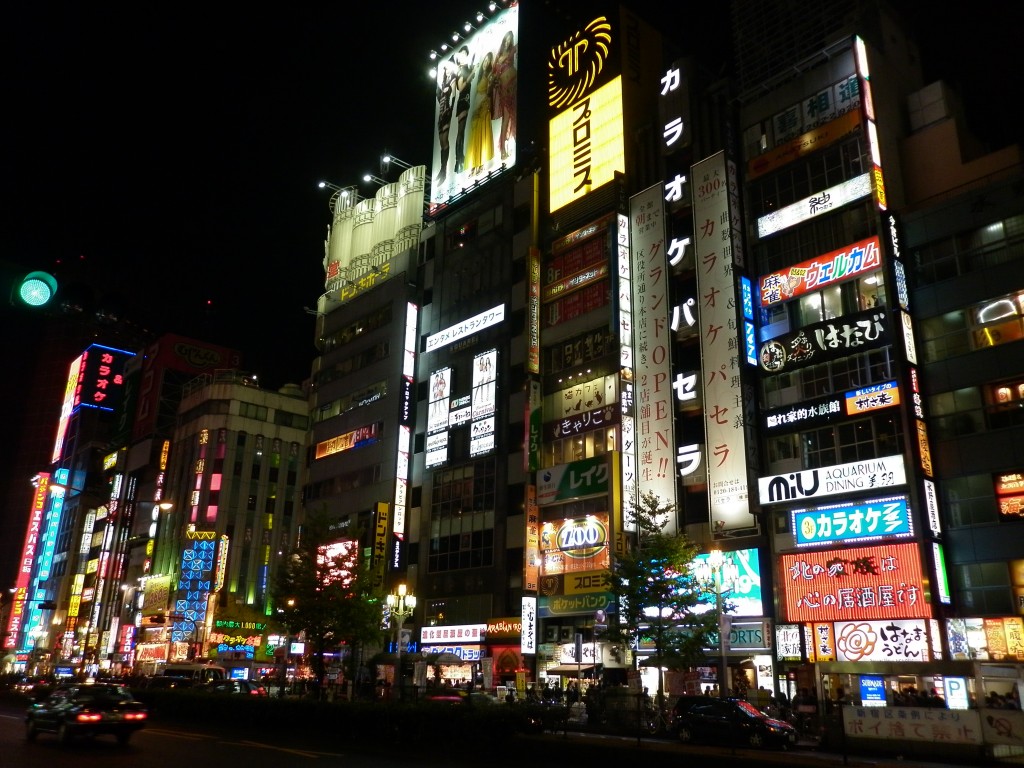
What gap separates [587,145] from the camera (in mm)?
56031

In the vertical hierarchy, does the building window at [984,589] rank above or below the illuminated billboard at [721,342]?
below

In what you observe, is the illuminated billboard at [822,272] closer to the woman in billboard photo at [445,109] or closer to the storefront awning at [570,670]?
the storefront awning at [570,670]

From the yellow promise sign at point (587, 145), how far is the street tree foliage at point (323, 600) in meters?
27.9

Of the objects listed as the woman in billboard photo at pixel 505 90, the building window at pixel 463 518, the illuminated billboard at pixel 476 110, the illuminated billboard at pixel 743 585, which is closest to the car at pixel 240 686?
the building window at pixel 463 518

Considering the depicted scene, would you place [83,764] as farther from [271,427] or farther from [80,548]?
[80,548]

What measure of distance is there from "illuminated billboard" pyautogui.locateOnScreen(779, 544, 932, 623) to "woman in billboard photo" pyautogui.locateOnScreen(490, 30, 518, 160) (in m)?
39.5

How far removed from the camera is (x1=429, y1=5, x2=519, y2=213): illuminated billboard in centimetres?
6562

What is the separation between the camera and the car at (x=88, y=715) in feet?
74.2

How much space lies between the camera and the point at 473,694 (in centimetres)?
3081

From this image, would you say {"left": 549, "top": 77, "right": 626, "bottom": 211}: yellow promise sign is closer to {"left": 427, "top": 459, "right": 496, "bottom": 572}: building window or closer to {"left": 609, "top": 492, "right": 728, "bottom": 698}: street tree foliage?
{"left": 427, "top": 459, "right": 496, "bottom": 572}: building window

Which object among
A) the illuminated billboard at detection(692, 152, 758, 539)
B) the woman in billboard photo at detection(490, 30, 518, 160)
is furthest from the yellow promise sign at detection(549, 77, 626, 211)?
the illuminated billboard at detection(692, 152, 758, 539)

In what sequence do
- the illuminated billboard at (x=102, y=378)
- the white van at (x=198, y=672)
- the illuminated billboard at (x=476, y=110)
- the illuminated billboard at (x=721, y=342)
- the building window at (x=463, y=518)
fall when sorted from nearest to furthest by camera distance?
the illuminated billboard at (x=721, y=342)
the white van at (x=198, y=672)
the building window at (x=463, y=518)
the illuminated billboard at (x=476, y=110)
the illuminated billboard at (x=102, y=378)

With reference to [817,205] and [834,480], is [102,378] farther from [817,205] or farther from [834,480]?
[834,480]

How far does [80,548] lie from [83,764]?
110967 millimetres
